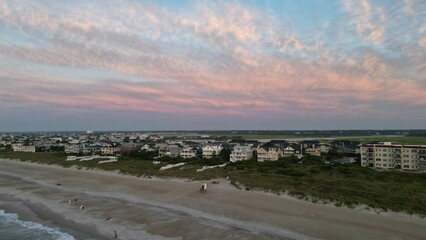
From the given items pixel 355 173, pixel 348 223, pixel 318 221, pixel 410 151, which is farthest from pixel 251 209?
pixel 410 151

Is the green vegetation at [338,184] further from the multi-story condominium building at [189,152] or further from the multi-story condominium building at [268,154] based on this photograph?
the multi-story condominium building at [189,152]

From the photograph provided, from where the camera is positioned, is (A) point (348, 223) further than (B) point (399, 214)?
No

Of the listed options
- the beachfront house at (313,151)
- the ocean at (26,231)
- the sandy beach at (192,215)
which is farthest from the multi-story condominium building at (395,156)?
the ocean at (26,231)

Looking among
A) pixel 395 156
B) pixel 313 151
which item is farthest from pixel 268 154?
pixel 395 156

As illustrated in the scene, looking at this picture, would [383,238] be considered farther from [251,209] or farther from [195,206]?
[195,206]

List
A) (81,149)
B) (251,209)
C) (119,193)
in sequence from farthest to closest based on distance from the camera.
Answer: (81,149) < (119,193) < (251,209)

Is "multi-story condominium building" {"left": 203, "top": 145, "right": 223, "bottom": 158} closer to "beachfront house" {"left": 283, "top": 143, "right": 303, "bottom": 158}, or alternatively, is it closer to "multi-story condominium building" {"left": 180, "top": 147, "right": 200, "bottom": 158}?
"multi-story condominium building" {"left": 180, "top": 147, "right": 200, "bottom": 158}
